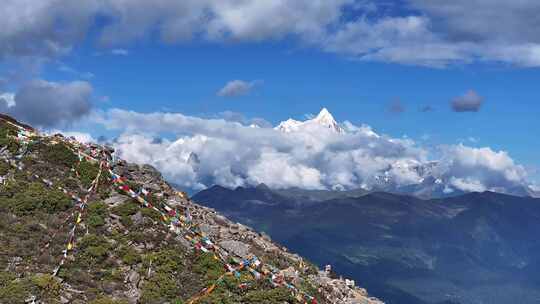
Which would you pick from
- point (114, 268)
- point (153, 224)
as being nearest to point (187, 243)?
point (153, 224)

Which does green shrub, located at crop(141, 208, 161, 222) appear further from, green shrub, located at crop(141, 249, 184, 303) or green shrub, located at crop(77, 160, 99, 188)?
green shrub, located at crop(77, 160, 99, 188)

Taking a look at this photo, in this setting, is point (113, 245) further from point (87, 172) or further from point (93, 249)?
point (87, 172)

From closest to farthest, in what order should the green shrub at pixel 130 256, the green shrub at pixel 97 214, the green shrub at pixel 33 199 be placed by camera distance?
1. the green shrub at pixel 130 256
2. the green shrub at pixel 97 214
3. the green shrub at pixel 33 199

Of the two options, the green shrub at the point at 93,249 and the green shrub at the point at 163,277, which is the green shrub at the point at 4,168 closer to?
the green shrub at the point at 93,249

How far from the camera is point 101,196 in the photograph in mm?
48625

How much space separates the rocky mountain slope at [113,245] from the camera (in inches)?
1422

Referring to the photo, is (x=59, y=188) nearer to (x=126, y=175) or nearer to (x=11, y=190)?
(x=11, y=190)

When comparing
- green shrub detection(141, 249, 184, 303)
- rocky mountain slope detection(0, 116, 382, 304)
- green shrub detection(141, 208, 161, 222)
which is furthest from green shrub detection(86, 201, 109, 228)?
green shrub detection(141, 249, 184, 303)

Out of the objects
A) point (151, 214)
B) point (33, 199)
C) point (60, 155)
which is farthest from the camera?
point (60, 155)

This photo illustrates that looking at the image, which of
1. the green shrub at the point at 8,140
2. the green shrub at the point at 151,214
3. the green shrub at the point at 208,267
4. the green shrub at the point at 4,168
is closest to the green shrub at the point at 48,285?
the green shrub at the point at 208,267

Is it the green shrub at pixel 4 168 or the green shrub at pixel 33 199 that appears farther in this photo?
the green shrub at pixel 4 168

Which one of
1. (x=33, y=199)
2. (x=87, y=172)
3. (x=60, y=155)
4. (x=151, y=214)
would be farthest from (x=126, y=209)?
(x=60, y=155)

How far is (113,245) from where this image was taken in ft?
134

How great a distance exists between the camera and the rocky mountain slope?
3612 cm
